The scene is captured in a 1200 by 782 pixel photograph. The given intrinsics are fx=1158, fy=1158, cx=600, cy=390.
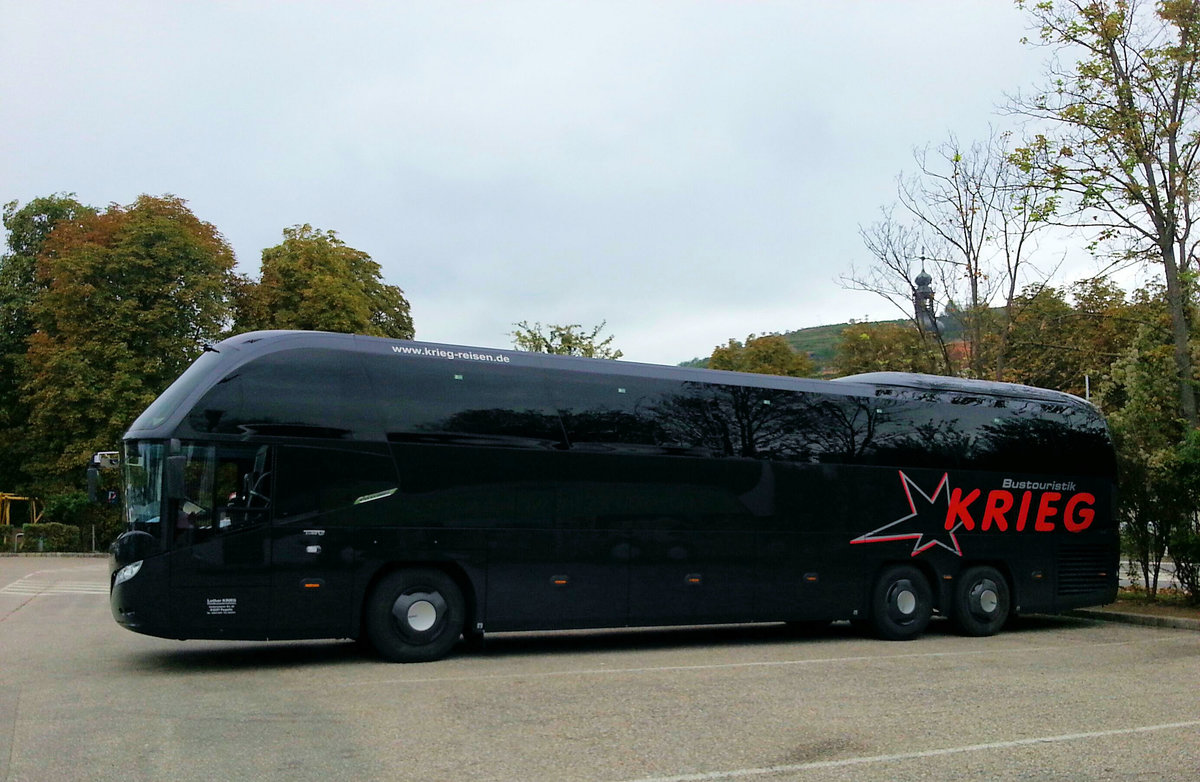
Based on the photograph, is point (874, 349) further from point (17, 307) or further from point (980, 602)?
point (980, 602)

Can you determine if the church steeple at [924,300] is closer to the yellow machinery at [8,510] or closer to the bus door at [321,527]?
the bus door at [321,527]

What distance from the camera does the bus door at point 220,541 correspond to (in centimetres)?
1217

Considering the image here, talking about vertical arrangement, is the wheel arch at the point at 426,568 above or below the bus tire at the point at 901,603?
above

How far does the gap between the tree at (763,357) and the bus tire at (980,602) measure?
169ft

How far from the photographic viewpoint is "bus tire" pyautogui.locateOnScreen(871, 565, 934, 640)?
54.9 feet

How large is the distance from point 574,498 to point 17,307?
47.1 metres

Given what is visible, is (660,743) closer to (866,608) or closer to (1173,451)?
(866,608)

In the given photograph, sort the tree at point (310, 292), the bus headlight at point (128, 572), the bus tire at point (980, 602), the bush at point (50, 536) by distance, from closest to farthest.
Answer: the bus headlight at point (128, 572) → the bus tire at point (980, 602) → the bush at point (50, 536) → the tree at point (310, 292)

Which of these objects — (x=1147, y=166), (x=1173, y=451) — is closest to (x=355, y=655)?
(x=1173, y=451)

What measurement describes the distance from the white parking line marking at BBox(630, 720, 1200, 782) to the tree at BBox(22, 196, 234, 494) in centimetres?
4006

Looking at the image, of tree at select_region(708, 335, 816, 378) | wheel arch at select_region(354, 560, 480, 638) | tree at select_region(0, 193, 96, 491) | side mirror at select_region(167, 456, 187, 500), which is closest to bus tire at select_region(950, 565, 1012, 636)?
wheel arch at select_region(354, 560, 480, 638)

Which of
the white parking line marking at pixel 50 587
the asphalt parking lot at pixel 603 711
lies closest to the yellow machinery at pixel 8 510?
the white parking line marking at pixel 50 587

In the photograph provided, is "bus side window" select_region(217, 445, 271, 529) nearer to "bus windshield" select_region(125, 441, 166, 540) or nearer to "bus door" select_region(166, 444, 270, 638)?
"bus door" select_region(166, 444, 270, 638)

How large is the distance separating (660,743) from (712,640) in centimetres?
852
